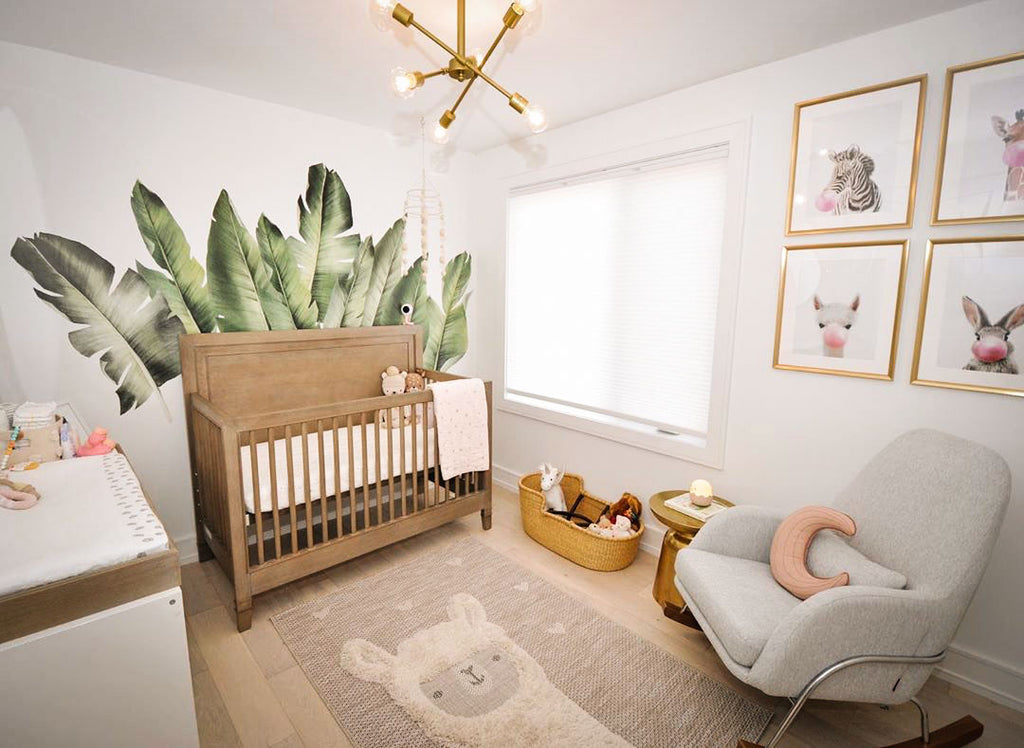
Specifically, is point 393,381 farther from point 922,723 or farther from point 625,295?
point 922,723

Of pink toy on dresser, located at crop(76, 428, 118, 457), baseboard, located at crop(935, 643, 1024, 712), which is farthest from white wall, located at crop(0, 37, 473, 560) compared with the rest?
baseboard, located at crop(935, 643, 1024, 712)

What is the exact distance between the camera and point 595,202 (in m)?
2.77

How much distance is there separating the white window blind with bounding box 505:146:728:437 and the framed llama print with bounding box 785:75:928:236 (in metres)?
0.34

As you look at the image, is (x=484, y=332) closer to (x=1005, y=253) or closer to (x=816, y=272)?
(x=816, y=272)

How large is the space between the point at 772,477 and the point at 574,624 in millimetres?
1086

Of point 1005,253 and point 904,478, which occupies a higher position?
point 1005,253

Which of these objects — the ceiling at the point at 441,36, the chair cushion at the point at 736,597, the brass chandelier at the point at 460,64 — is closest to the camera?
the brass chandelier at the point at 460,64

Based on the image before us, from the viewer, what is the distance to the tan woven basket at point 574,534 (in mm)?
2402

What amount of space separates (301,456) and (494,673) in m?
1.23

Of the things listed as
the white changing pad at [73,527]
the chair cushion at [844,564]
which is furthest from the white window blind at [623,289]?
the white changing pad at [73,527]

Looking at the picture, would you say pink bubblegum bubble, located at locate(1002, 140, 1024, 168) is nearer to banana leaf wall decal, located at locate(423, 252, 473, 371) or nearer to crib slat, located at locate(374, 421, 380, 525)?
crib slat, located at locate(374, 421, 380, 525)

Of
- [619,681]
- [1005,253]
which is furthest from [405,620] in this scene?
[1005,253]

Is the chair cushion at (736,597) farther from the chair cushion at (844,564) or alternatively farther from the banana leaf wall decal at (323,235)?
the banana leaf wall decal at (323,235)

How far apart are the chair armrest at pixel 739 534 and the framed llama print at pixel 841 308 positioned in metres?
0.68
